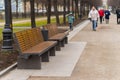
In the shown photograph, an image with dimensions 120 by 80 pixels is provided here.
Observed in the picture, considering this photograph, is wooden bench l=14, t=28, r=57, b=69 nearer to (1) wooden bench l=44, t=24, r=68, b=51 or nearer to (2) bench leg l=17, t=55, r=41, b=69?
(2) bench leg l=17, t=55, r=41, b=69

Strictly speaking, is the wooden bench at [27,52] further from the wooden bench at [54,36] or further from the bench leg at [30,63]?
the wooden bench at [54,36]

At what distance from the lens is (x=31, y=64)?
11.6 meters

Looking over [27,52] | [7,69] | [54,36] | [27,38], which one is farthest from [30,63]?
[54,36]

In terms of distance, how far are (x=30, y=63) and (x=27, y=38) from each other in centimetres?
103

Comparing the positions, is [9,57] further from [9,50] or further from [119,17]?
[119,17]

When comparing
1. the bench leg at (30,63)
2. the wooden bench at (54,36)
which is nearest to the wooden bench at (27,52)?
the bench leg at (30,63)

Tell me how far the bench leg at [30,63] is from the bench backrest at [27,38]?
1.07ft

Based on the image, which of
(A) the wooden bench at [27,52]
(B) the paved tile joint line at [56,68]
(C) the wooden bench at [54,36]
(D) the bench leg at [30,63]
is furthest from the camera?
(C) the wooden bench at [54,36]

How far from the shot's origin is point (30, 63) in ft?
37.9

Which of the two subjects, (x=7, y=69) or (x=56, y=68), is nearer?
(x=7, y=69)

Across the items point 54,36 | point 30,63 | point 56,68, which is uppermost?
point 54,36

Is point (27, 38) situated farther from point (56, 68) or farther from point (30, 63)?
point (56, 68)

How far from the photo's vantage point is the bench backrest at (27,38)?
11.2 metres

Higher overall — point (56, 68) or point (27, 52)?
point (27, 52)
